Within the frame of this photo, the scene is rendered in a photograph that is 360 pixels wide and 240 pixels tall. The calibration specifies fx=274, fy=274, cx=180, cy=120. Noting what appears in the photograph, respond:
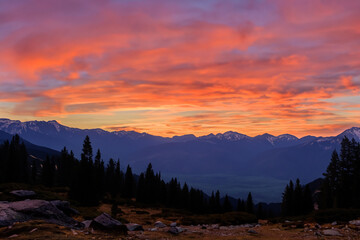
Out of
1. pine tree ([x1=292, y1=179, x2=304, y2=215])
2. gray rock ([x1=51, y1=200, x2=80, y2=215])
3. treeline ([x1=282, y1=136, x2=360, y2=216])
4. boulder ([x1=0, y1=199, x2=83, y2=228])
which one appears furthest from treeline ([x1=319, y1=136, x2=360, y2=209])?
boulder ([x1=0, y1=199, x2=83, y2=228])

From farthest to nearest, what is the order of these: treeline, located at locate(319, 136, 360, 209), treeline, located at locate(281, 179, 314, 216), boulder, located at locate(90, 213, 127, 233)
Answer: treeline, located at locate(281, 179, 314, 216)
treeline, located at locate(319, 136, 360, 209)
boulder, located at locate(90, 213, 127, 233)

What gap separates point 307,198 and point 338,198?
17.1 m

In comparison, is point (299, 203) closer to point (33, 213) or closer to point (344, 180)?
point (344, 180)

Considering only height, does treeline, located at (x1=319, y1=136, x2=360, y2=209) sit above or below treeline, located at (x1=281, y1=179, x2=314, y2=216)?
above

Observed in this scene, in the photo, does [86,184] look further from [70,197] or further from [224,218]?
[224,218]

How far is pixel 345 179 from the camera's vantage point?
7744cm

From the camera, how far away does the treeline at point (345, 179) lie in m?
74.9

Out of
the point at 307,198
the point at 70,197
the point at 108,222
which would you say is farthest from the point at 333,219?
the point at 70,197

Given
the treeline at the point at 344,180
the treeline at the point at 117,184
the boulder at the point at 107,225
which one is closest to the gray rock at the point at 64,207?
the boulder at the point at 107,225

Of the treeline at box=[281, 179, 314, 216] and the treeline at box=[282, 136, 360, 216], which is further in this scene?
the treeline at box=[281, 179, 314, 216]

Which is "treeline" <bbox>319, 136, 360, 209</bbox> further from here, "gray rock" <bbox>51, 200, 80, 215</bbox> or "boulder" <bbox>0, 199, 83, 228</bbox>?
"boulder" <bbox>0, 199, 83, 228</bbox>

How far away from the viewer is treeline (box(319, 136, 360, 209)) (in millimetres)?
Result: 74875

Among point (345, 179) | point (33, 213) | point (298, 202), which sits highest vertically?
point (345, 179)

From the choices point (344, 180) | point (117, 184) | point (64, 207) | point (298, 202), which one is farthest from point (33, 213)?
point (117, 184)
